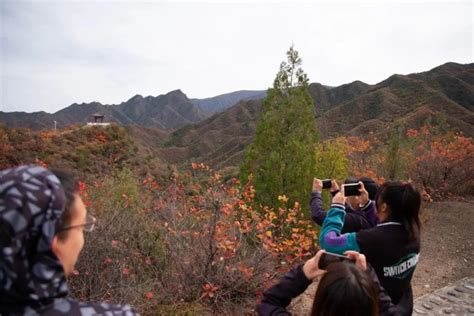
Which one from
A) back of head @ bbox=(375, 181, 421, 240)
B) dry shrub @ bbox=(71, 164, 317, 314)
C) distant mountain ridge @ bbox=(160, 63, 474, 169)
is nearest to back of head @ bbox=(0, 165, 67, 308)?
back of head @ bbox=(375, 181, 421, 240)

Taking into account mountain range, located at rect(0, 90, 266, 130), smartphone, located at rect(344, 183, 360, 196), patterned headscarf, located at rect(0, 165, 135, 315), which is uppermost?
mountain range, located at rect(0, 90, 266, 130)

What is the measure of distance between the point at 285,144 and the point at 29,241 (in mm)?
4459

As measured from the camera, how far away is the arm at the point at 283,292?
144 cm

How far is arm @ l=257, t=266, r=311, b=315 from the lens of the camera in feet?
4.71

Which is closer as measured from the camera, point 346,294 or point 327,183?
point 346,294

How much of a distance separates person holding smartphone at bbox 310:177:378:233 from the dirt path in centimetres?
206

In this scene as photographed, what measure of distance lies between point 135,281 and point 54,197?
316 centimetres

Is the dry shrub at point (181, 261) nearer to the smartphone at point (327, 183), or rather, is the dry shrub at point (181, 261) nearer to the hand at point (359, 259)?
the smartphone at point (327, 183)

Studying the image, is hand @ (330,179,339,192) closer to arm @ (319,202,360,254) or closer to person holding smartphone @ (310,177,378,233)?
person holding smartphone @ (310,177,378,233)

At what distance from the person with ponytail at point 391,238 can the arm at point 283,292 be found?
0.70 metres

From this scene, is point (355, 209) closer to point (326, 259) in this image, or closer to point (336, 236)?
point (336, 236)

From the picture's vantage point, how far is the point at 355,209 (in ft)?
9.07

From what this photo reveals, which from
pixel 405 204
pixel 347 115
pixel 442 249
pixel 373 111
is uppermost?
pixel 373 111

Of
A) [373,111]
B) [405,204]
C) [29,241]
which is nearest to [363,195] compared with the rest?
[405,204]
